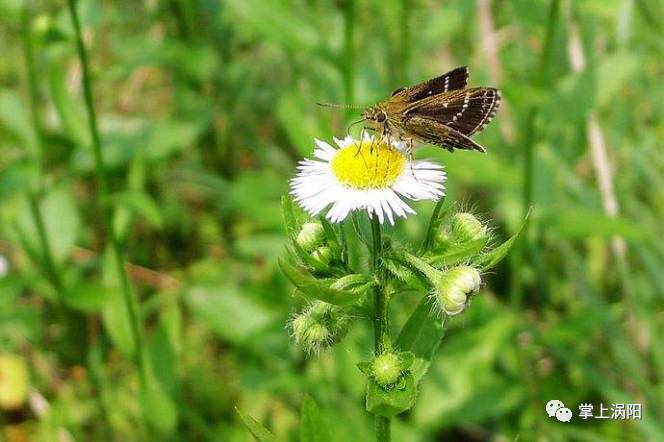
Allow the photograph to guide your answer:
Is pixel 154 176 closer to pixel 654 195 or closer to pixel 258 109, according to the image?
pixel 258 109

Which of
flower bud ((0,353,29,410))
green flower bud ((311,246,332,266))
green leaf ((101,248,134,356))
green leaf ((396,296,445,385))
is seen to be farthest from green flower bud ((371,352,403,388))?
flower bud ((0,353,29,410))

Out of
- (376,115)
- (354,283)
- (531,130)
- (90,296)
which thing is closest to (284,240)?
(90,296)

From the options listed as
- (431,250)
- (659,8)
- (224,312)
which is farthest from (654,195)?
(431,250)

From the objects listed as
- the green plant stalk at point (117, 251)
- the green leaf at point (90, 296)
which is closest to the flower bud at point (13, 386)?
the green leaf at point (90, 296)

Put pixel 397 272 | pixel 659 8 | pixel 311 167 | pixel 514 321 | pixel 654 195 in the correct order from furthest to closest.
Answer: pixel 659 8
pixel 654 195
pixel 514 321
pixel 311 167
pixel 397 272

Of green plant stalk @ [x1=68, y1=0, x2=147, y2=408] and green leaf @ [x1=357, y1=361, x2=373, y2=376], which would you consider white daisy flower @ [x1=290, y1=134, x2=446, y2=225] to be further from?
green plant stalk @ [x1=68, y1=0, x2=147, y2=408]

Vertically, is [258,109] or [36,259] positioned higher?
[258,109]

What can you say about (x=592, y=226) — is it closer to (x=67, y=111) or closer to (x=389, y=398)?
(x=389, y=398)

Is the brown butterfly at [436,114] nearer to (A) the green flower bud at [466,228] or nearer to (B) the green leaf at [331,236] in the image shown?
(A) the green flower bud at [466,228]
